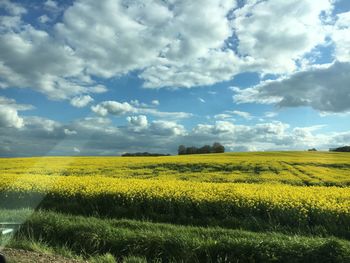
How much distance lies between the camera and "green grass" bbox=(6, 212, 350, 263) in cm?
955

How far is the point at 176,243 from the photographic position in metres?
10.4

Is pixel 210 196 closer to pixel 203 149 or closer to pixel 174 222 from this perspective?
pixel 174 222

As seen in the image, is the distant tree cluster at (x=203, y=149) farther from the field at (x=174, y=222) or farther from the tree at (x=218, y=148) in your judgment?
the field at (x=174, y=222)

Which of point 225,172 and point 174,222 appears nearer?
point 174,222

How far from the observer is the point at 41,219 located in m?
12.6

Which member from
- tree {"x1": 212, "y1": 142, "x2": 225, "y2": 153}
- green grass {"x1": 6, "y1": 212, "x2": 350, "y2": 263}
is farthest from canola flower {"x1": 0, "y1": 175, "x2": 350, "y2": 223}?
tree {"x1": 212, "y1": 142, "x2": 225, "y2": 153}

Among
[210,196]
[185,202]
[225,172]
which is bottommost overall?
[185,202]

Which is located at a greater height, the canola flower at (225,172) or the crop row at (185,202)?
the canola flower at (225,172)

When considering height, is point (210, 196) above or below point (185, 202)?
above

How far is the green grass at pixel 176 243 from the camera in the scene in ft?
31.3

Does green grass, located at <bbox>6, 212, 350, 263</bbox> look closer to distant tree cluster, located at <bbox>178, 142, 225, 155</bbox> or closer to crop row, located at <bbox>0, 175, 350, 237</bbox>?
crop row, located at <bbox>0, 175, 350, 237</bbox>

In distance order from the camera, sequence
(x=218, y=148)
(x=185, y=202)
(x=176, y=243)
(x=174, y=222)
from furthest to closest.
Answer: (x=218, y=148)
(x=185, y=202)
(x=174, y=222)
(x=176, y=243)

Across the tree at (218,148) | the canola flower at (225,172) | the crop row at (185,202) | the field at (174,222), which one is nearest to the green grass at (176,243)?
the field at (174,222)

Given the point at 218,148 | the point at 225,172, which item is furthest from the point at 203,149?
the point at 225,172
